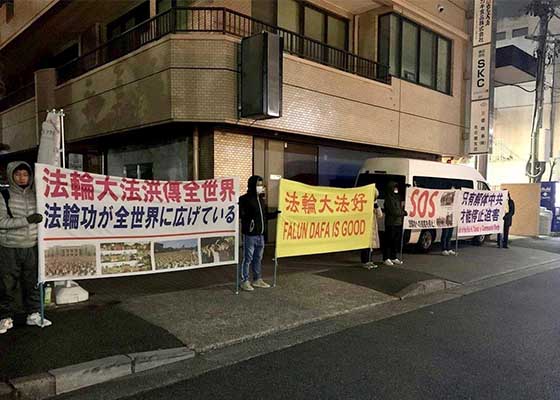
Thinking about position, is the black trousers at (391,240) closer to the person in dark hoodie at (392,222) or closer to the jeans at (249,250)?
the person in dark hoodie at (392,222)

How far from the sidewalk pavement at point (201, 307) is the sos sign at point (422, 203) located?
1.10m

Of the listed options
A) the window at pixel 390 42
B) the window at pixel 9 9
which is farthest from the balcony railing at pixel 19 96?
the window at pixel 390 42

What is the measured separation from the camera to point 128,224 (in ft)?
19.6

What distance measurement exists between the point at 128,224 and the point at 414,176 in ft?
24.3

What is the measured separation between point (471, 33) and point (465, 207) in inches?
371

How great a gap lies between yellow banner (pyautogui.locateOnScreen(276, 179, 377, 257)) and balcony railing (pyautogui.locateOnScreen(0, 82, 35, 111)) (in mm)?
13565

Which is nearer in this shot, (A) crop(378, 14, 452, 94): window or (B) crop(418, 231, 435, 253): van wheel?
(B) crop(418, 231, 435, 253): van wheel

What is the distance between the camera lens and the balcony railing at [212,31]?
10453mm

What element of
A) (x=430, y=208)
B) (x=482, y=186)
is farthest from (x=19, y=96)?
(x=482, y=186)

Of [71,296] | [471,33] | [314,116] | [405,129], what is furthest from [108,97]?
[471,33]

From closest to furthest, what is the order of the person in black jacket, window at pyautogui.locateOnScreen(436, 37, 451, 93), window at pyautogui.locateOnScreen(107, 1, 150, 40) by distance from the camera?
window at pyautogui.locateOnScreen(107, 1, 150, 40), the person in black jacket, window at pyautogui.locateOnScreen(436, 37, 451, 93)

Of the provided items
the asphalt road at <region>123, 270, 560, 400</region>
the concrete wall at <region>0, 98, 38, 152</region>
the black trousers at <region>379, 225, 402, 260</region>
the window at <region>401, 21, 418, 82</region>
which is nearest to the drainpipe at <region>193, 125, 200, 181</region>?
the black trousers at <region>379, 225, 402, 260</region>

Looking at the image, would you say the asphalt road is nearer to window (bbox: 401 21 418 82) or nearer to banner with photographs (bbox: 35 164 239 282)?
banner with photographs (bbox: 35 164 239 282)

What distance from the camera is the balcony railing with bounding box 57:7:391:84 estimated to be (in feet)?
34.3
